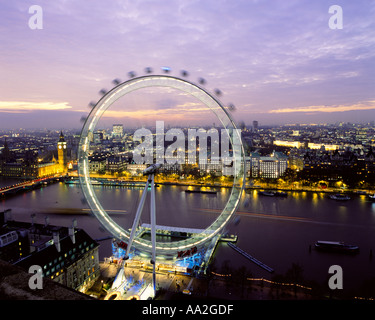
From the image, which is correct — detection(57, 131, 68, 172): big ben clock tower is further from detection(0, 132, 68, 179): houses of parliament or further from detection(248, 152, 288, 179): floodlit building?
detection(248, 152, 288, 179): floodlit building

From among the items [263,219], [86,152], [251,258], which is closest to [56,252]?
[86,152]

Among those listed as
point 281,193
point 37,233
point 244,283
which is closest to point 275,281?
point 244,283

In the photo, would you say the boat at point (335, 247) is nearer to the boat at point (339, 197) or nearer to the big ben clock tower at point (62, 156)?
the boat at point (339, 197)

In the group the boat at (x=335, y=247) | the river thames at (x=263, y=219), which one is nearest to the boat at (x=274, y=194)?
the river thames at (x=263, y=219)

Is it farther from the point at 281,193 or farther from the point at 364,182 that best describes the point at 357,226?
the point at 364,182
